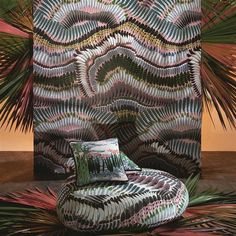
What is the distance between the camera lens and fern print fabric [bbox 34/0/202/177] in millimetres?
4551

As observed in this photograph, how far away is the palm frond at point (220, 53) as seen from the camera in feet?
14.6

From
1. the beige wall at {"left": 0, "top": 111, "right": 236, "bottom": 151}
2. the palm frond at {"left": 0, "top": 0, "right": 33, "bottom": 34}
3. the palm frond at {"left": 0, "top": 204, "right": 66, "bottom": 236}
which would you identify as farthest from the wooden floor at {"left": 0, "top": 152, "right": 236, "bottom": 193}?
the palm frond at {"left": 0, "top": 0, "right": 33, "bottom": 34}

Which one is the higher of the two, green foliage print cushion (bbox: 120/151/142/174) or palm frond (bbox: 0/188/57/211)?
green foliage print cushion (bbox: 120/151/142/174)

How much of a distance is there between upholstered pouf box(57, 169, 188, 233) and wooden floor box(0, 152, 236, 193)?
1300mm

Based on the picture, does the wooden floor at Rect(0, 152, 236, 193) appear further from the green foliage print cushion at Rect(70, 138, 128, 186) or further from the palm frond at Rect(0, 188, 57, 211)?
the green foliage print cushion at Rect(70, 138, 128, 186)

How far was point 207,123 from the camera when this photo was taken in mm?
6535

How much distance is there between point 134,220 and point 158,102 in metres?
1.99

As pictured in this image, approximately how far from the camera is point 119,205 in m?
2.89

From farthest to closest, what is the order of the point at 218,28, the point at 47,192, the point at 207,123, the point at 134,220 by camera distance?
the point at 207,123 < the point at 218,28 < the point at 47,192 < the point at 134,220

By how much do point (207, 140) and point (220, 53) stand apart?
2.30m

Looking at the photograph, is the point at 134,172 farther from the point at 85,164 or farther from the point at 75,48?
the point at 75,48

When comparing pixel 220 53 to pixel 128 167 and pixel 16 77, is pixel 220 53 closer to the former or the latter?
pixel 128 167

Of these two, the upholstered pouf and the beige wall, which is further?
the beige wall

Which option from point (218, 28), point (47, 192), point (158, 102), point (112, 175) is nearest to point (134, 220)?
point (112, 175)
